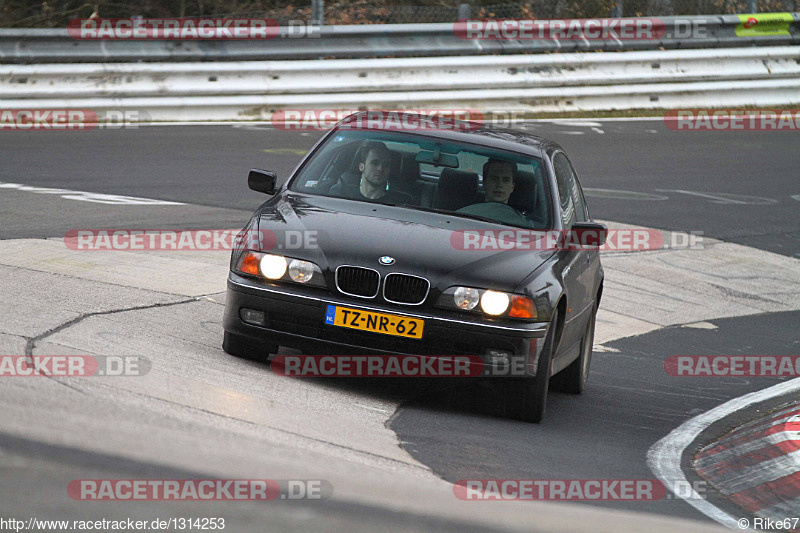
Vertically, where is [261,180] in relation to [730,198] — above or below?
above

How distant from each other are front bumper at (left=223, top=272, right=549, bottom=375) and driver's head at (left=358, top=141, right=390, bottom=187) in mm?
1295

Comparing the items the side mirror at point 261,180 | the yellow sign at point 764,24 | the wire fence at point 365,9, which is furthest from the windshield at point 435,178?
the yellow sign at point 764,24

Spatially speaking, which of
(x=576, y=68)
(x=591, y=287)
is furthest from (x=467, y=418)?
(x=576, y=68)

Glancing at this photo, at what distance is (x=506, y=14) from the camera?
22812mm

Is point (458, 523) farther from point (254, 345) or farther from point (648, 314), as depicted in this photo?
point (648, 314)

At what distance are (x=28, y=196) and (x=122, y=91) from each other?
6.06 m

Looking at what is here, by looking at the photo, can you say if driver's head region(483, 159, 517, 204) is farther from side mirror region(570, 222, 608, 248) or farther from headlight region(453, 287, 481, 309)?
headlight region(453, 287, 481, 309)

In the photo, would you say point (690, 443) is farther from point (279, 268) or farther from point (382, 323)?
point (279, 268)

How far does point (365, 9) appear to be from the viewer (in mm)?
21094

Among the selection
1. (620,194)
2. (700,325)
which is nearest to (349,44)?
(620,194)

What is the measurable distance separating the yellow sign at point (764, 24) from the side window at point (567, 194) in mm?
15741

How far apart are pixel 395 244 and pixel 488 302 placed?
1.98 ft

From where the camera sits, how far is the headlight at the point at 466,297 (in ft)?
20.0

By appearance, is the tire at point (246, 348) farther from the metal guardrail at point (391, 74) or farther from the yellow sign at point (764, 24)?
the yellow sign at point (764, 24)
